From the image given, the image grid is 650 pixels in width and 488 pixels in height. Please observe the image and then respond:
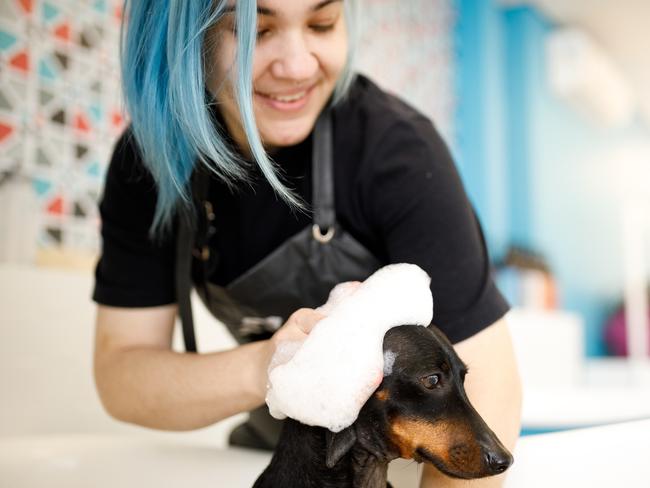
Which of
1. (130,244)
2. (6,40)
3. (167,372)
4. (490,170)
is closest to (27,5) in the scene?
(6,40)

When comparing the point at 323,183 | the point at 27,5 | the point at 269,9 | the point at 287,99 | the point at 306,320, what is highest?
the point at 27,5

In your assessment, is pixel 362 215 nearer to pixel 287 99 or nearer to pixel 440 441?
pixel 287 99

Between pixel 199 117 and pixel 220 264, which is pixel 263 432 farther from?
pixel 199 117

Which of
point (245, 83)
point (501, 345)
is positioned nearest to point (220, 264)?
point (245, 83)

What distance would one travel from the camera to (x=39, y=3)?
1854 mm

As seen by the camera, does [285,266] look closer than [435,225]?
No

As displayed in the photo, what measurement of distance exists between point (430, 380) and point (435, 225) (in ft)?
0.79

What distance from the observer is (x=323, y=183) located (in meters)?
1.02

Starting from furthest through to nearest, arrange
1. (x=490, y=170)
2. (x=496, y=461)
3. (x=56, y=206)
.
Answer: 1. (x=490, y=170)
2. (x=56, y=206)
3. (x=496, y=461)

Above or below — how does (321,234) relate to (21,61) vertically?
below

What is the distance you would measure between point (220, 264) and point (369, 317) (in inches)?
16.9

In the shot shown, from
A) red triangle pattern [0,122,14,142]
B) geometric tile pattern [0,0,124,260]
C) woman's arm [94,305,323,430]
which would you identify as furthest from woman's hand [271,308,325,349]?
red triangle pattern [0,122,14,142]

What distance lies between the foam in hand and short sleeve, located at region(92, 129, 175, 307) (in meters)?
0.41

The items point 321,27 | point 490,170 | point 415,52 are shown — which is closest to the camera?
point 321,27
